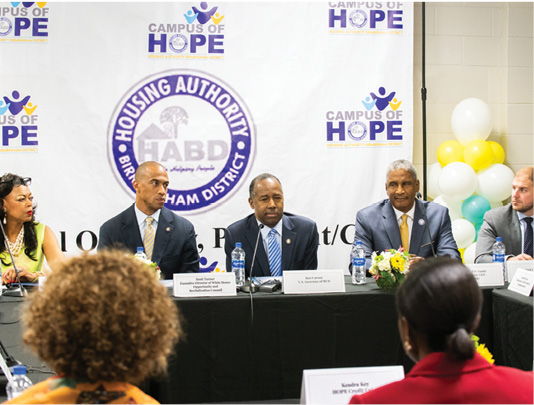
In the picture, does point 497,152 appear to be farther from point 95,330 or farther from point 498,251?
point 95,330

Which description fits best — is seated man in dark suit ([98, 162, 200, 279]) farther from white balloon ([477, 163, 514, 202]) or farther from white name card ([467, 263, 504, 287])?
white balloon ([477, 163, 514, 202])

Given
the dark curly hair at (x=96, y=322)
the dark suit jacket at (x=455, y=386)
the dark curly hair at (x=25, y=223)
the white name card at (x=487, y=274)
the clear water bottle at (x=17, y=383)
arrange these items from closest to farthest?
the dark curly hair at (x=96, y=322), the dark suit jacket at (x=455, y=386), the clear water bottle at (x=17, y=383), the white name card at (x=487, y=274), the dark curly hair at (x=25, y=223)

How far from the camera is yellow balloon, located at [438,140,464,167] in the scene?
13.7 feet

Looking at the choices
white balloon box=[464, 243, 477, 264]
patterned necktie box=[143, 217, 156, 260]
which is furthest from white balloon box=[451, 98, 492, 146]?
patterned necktie box=[143, 217, 156, 260]

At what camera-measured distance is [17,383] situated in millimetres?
1544

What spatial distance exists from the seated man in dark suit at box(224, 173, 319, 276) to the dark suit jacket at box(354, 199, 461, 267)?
0.32 metres

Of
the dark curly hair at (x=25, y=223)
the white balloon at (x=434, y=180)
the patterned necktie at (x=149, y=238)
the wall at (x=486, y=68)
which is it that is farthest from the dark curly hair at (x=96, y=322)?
the wall at (x=486, y=68)

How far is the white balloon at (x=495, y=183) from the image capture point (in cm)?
407

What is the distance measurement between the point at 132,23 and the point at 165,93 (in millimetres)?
541

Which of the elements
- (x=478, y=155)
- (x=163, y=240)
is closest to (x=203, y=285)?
(x=163, y=240)

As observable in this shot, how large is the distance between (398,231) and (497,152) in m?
1.39

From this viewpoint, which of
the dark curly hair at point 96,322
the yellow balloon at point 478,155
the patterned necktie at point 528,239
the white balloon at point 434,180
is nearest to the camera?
the dark curly hair at point 96,322

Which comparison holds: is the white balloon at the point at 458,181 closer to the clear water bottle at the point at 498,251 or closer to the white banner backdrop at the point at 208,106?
the white banner backdrop at the point at 208,106

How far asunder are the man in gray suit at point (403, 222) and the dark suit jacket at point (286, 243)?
0.95 ft
